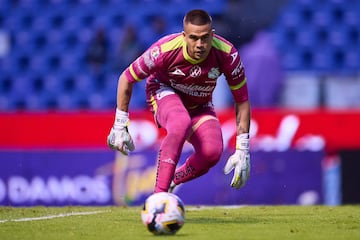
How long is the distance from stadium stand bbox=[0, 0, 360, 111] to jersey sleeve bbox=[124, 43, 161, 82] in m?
8.72

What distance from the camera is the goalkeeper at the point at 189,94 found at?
26.2 feet

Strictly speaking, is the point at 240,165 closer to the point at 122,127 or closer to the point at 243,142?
the point at 243,142

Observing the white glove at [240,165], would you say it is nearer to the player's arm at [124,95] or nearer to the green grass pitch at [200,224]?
the green grass pitch at [200,224]

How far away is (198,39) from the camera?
7992 millimetres

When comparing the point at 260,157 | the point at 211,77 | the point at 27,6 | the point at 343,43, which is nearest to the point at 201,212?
the point at 211,77

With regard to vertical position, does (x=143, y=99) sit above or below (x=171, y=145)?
above

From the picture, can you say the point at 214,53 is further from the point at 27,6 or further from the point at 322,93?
the point at 27,6

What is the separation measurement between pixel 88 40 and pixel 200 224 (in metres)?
10.8

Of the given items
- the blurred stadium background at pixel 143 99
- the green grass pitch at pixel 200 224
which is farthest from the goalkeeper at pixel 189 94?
the blurred stadium background at pixel 143 99

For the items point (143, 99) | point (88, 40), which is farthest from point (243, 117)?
point (88, 40)

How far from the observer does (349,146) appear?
Answer: 1401 centimetres

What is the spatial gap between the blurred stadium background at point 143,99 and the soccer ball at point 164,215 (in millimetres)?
5997

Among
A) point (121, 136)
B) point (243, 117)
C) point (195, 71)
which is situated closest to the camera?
point (121, 136)

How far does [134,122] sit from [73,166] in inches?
48.4
